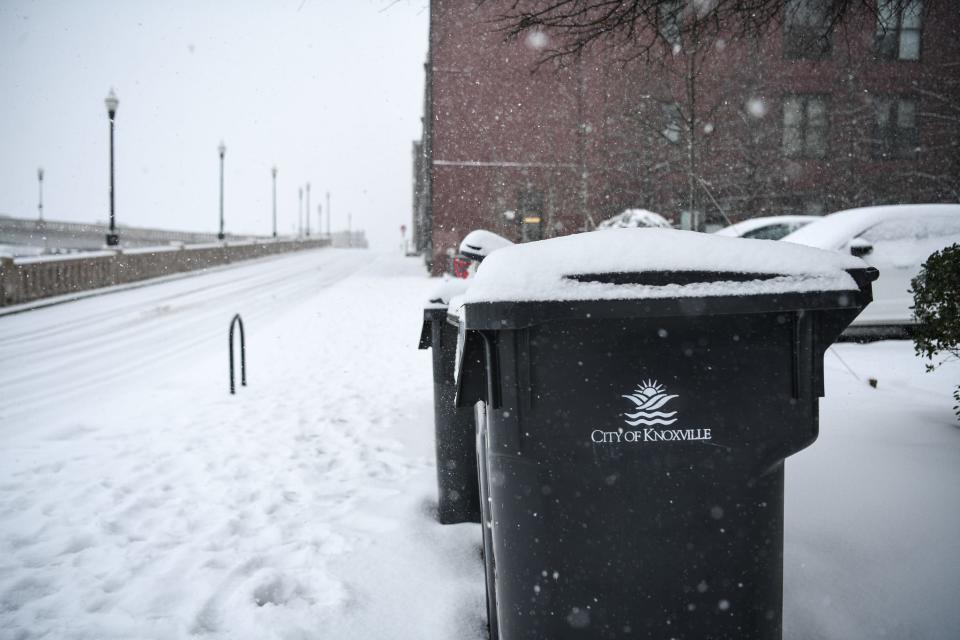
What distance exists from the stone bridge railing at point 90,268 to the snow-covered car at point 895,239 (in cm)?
1621

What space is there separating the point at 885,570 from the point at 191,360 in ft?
27.9

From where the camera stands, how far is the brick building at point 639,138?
23484mm

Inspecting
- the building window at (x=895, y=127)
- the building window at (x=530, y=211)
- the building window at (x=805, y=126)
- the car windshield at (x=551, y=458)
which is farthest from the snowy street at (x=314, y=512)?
the building window at (x=895, y=127)

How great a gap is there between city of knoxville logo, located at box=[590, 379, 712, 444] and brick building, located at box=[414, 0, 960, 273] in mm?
22442

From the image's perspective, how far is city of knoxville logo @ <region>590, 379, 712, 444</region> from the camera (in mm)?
1771

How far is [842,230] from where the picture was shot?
25.5ft

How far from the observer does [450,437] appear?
3500 millimetres

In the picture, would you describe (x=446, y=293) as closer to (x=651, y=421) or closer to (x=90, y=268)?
(x=651, y=421)

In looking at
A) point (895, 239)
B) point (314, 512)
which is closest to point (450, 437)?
point (314, 512)

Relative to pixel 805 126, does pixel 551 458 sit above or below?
below

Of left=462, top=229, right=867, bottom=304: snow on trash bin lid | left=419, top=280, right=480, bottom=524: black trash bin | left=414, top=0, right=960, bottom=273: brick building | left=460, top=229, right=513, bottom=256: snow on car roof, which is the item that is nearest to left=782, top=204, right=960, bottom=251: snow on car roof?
left=460, top=229, right=513, bottom=256: snow on car roof

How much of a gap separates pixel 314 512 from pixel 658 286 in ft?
9.24

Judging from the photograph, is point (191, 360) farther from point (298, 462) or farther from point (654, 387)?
point (654, 387)

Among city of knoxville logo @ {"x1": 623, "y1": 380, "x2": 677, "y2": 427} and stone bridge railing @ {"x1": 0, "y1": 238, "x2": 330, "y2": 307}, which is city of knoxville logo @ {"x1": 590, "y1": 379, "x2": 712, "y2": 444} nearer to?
city of knoxville logo @ {"x1": 623, "y1": 380, "x2": 677, "y2": 427}
